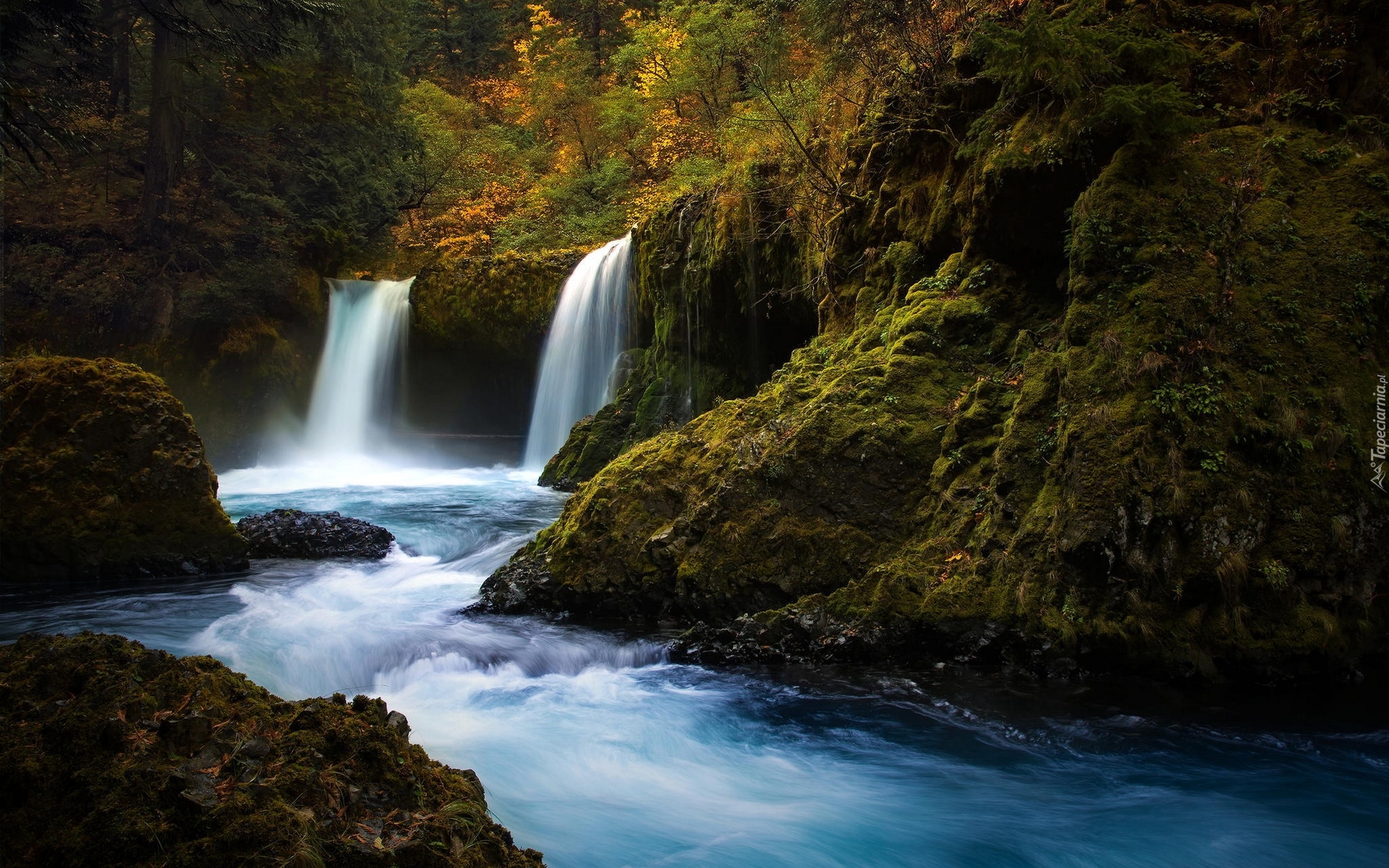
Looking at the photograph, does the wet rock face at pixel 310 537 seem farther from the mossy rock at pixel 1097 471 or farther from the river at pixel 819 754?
the mossy rock at pixel 1097 471

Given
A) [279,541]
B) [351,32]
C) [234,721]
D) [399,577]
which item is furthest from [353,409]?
[234,721]

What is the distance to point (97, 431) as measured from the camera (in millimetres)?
8070

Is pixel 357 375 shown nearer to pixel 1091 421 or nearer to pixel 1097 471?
pixel 1091 421

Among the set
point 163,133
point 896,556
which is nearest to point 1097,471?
point 896,556

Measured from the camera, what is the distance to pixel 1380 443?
523cm

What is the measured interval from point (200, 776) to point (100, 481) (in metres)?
6.95

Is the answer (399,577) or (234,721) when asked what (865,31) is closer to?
(399,577)

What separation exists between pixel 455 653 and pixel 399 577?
2753mm

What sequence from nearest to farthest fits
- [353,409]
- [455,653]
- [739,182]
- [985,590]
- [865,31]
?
[985,590] → [455,653] → [865,31] → [739,182] → [353,409]

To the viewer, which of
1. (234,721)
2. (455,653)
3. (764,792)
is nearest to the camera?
(234,721)

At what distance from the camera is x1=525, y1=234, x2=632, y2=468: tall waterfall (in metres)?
16.1

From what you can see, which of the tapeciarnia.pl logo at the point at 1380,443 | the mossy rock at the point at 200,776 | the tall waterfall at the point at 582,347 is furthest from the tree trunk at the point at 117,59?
the tapeciarnia.pl logo at the point at 1380,443

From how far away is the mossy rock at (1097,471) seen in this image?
16.4ft

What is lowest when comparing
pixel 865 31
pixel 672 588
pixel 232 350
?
pixel 672 588
